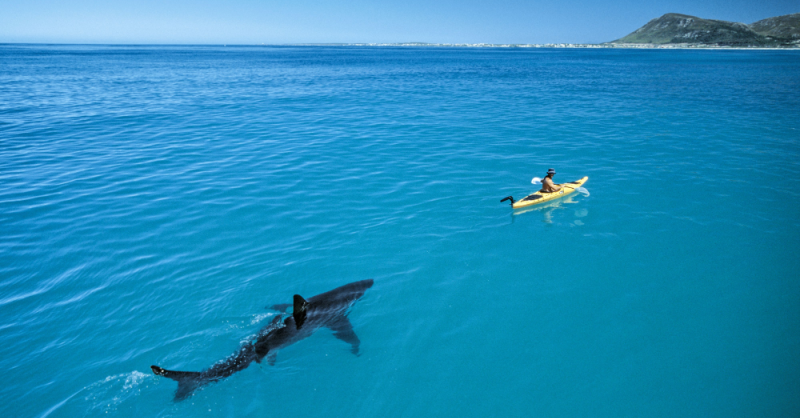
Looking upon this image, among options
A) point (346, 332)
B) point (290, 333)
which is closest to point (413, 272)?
point (346, 332)

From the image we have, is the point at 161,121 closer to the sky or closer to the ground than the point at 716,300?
closer to the sky

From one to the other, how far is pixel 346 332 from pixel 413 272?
298cm

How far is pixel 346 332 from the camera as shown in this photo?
9.28 meters

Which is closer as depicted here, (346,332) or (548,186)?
(346,332)

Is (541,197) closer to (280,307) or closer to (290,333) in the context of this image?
(280,307)

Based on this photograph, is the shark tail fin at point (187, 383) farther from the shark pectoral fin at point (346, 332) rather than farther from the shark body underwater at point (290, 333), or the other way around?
the shark pectoral fin at point (346, 332)

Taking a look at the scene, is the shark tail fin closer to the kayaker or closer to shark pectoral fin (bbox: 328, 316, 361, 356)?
shark pectoral fin (bbox: 328, 316, 361, 356)

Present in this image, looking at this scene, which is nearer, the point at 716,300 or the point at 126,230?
the point at 716,300

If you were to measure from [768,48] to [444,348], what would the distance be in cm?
21552

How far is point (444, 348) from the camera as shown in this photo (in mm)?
8930

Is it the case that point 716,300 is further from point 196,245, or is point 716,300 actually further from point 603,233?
point 196,245

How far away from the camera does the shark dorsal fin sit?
8671 millimetres

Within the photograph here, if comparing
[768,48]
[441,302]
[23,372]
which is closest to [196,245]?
[23,372]

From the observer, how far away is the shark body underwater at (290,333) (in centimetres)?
780
